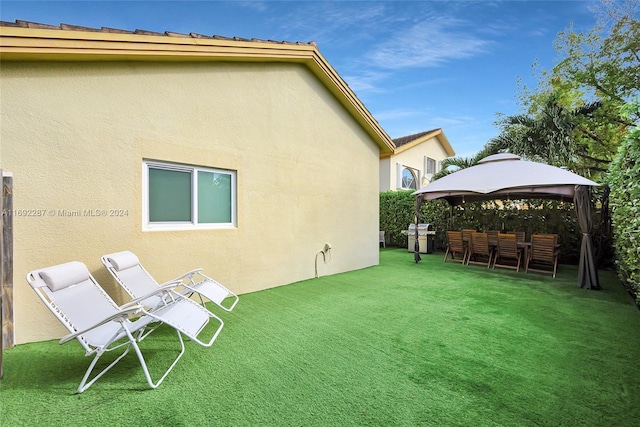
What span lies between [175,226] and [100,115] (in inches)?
82.4

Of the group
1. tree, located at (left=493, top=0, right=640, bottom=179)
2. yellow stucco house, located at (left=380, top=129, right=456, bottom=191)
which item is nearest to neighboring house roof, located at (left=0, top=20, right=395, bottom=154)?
tree, located at (left=493, top=0, right=640, bottom=179)

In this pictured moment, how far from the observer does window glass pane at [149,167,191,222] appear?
5203mm

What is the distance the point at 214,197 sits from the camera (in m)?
6.10

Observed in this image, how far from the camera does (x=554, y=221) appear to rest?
10.9 meters

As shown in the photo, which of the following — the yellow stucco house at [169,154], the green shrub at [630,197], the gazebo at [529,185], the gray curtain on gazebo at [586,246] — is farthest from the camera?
the gazebo at [529,185]

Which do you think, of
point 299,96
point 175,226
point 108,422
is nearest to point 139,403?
point 108,422

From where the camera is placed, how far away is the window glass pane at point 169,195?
520 cm

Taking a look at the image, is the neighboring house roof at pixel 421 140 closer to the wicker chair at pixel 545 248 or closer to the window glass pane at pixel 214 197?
the wicker chair at pixel 545 248

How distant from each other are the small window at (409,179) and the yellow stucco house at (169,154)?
1167 cm

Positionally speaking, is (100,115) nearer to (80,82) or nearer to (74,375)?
(80,82)

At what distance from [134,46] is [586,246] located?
10.6 metres

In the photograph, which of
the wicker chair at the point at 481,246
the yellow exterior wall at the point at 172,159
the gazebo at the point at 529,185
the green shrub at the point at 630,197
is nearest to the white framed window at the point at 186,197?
the yellow exterior wall at the point at 172,159

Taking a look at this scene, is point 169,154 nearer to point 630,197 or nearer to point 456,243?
point 630,197

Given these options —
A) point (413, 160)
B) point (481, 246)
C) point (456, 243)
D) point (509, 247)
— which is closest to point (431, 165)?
point (413, 160)
